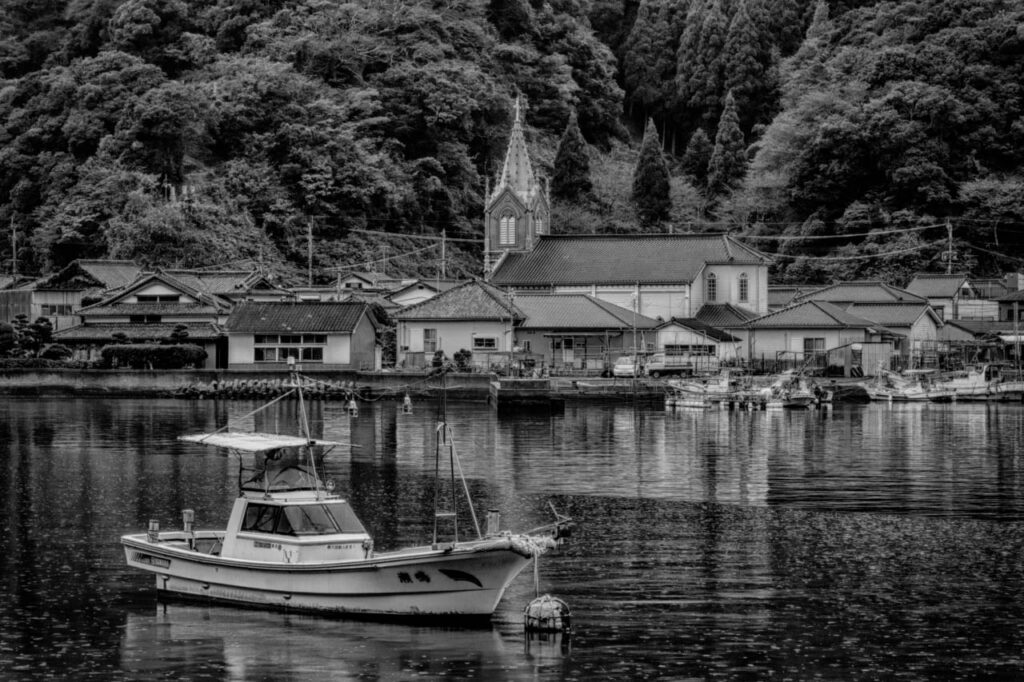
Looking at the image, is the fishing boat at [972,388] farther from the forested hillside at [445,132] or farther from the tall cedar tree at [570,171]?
the tall cedar tree at [570,171]

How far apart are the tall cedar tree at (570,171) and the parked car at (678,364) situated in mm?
36227

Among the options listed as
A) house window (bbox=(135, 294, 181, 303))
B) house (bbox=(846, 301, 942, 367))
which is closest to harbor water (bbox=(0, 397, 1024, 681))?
house window (bbox=(135, 294, 181, 303))

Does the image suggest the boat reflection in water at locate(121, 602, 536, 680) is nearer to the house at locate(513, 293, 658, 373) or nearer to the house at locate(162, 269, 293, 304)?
the house at locate(513, 293, 658, 373)

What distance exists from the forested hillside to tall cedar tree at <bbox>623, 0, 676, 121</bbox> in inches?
240

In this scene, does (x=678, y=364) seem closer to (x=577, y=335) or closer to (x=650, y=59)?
(x=577, y=335)

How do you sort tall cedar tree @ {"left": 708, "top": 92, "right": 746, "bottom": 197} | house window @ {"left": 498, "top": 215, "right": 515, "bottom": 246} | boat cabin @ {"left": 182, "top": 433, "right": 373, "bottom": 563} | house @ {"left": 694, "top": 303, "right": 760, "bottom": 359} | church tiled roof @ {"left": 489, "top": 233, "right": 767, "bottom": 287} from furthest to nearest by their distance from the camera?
tall cedar tree @ {"left": 708, "top": 92, "right": 746, "bottom": 197}, house window @ {"left": 498, "top": 215, "right": 515, "bottom": 246}, church tiled roof @ {"left": 489, "top": 233, "right": 767, "bottom": 287}, house @ {"left": 694, "top": 303, "right": 760, "bottom": 359}, boat cabin @ {"left": 182, "top": 433, "right": 373, "bottom": 563}

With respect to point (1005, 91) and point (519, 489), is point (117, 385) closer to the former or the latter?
point (519, 489)

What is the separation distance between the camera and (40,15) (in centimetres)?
12400

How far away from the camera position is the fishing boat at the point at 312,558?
70.6ft

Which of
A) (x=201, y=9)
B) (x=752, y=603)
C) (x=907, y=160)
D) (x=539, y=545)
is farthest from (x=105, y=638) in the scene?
(x=201, y=9)

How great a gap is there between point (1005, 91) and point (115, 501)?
7625 cm

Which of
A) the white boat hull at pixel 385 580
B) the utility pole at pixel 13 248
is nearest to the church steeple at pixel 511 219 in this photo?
the utility pole at pixel 13 248

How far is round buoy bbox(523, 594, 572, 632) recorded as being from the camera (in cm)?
2122

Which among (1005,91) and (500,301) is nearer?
(500,301)
